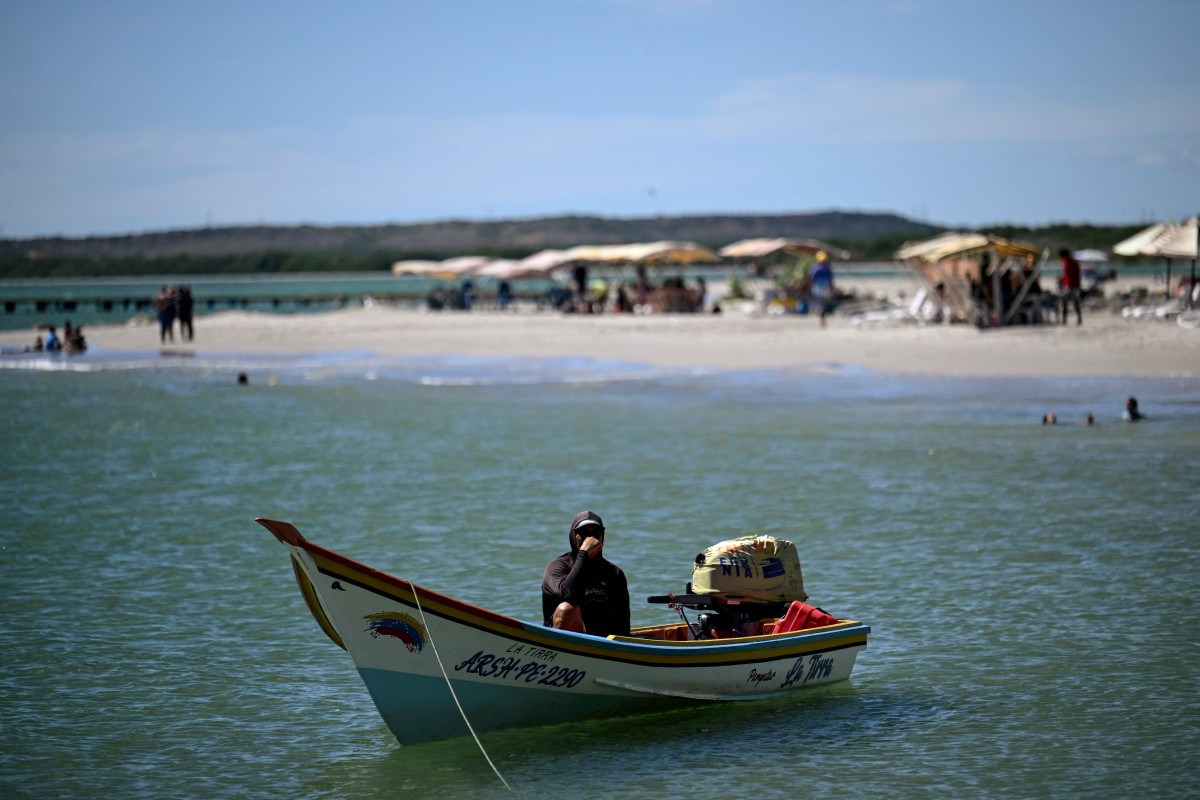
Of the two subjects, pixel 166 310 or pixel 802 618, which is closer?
pixel 802 618

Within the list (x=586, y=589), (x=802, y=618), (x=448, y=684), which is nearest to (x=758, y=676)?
(x=802, y=618)

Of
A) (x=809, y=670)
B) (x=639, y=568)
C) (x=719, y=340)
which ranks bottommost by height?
(x=639, y=568)

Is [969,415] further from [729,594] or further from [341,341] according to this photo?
[341,341]

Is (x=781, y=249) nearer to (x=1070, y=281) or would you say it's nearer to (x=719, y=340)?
(x=719, y=340)

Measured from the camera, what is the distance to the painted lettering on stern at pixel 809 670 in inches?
428

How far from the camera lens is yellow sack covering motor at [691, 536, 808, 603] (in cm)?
1127

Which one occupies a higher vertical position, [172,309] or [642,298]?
[642,298]

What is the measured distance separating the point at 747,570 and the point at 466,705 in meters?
2.68

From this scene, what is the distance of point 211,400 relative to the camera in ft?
117

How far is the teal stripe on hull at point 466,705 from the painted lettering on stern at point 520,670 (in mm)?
96

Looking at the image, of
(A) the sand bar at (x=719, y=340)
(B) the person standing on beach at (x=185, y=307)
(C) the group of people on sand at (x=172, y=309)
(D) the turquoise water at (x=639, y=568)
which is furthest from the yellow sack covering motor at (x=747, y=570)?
(C) the group of people on sand at (x=172, y=309)

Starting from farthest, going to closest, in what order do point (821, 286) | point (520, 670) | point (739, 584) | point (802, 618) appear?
1. point (821, 286)
2. point (739, 584)
3. point (802, 618)
4. point (520, 670)

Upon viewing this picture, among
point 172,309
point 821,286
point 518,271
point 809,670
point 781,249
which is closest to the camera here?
point 809,670

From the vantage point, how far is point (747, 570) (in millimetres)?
11297
